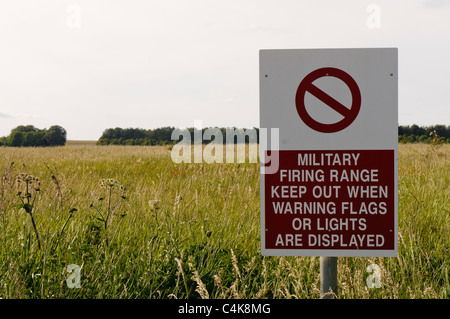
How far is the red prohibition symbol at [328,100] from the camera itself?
201 cm

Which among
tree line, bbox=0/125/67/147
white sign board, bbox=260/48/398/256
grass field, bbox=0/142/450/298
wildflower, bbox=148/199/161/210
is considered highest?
tree line, bbox=0/125/67/147

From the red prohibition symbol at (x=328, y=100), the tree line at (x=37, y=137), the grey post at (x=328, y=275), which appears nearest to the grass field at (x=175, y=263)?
the grey post at (x=328, y=275)

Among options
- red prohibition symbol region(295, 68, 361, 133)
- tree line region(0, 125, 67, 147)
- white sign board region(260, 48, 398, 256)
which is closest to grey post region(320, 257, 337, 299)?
white sign board region(260, 48, 398, 256)

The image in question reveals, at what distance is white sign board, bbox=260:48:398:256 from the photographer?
79.0 inches

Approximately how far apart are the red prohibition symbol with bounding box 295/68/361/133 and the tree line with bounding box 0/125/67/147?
67848 mm

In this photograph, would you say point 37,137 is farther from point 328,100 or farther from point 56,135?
point 328,100

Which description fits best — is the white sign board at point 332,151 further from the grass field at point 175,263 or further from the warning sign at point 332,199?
the grass field at point 175,263

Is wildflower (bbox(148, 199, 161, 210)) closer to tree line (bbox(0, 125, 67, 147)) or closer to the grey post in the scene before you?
the grey post

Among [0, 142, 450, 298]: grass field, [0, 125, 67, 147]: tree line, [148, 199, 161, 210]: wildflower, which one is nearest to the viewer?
[0, 142, 450, 298]: grass field
